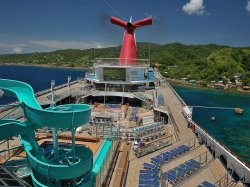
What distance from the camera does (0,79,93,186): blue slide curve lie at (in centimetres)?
1117

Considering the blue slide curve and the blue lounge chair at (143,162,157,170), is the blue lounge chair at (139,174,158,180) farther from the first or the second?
the blue slide curve

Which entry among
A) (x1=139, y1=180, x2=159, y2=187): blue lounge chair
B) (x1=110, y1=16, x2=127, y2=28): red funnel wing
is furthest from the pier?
(x1=110, y1=16, x2=127, y2=28): red funnel wing

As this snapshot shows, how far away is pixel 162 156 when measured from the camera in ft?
→ 59.1

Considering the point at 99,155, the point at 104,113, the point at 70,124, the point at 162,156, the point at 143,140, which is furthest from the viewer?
the point at 104,113

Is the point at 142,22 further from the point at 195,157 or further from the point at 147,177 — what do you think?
the point at 147,177

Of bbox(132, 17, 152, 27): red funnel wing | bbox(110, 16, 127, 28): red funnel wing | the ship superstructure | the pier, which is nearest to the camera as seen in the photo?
the ship superstructure

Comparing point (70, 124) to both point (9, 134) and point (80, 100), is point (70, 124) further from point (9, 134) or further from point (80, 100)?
point (80, 100)

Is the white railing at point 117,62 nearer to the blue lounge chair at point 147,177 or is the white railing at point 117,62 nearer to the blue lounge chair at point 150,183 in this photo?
the blue lounge chair at point 147,177

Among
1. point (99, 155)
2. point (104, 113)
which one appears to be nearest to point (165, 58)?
point (104, 113)

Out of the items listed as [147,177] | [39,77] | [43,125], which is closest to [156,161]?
[147,177]

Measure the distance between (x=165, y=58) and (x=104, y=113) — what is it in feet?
378

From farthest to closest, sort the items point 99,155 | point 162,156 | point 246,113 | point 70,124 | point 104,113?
point 246,113, point 104,113, point 162,156, point 99,155, point 70,124

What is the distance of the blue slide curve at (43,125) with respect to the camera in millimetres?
11172

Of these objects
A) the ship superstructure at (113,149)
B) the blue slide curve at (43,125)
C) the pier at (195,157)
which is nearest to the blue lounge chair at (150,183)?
the ship superstructure at (113,149)
